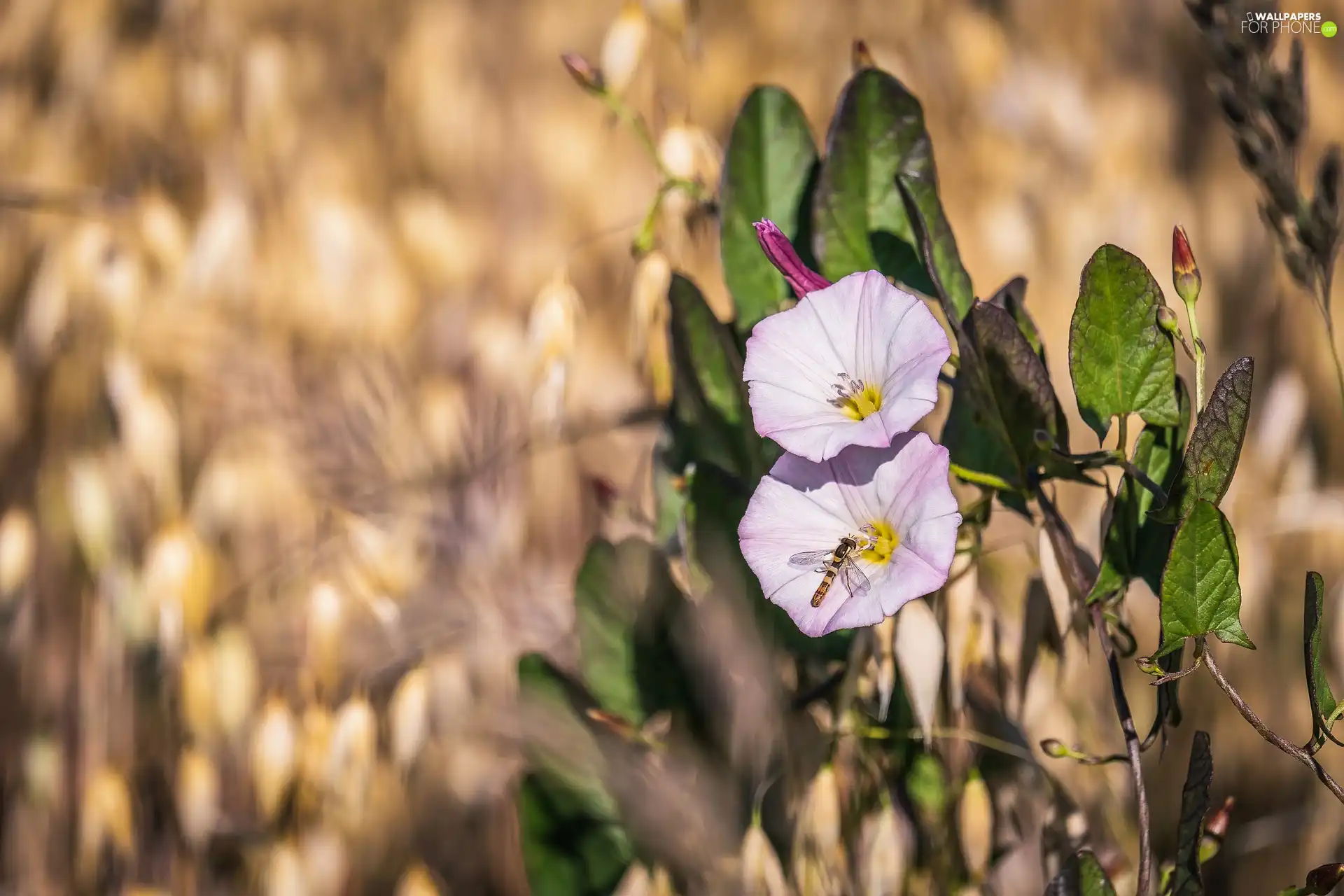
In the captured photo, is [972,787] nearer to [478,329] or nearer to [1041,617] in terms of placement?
[1041,617]

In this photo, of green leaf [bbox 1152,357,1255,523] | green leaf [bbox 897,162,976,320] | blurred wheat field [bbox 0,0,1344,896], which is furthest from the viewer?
blurred wheat field [bbox 0,0,1344,896]

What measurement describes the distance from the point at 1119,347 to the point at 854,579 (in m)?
0.12

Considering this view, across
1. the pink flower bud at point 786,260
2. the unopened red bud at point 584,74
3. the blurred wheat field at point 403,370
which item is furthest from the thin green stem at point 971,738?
the unopened red bud at point 584,74

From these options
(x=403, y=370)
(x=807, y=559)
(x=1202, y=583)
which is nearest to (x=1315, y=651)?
(x=1202, y=583)

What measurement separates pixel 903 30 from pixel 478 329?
48 centimetres

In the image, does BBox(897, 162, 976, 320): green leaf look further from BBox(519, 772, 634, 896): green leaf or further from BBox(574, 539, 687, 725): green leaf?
BBox(519, 772, 634, 896): green leaf

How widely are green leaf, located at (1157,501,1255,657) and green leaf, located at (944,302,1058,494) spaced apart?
2.1 inches

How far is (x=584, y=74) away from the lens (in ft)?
1.69

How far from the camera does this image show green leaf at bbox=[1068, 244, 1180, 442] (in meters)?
0.36

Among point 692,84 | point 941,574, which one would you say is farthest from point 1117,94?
point 941,574

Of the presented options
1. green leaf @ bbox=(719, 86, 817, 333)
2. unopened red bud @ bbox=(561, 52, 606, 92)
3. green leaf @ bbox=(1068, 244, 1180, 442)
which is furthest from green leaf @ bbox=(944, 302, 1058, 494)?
unopened red bud @ bbox=(561, 52, 606, 92)

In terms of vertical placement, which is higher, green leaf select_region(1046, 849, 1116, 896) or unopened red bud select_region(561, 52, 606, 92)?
unopened red bud select_region(561, 52, 606, 92)

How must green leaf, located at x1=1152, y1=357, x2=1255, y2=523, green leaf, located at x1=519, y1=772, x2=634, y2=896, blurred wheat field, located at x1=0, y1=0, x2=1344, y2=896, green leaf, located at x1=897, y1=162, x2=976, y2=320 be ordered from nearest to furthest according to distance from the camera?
1. green leaf, located at x1=1152, y1=357, x2=1255, y2=523
2. green leaf, located at x1=897, y1=162, x2=976, y2=320
3. green leaf, located at x1=519, y1=772, x2=634, y2=896
4. blurred wheat field, located at x1=0, y1=0, x2=1344, y2=896

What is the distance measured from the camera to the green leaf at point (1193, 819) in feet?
1.15
